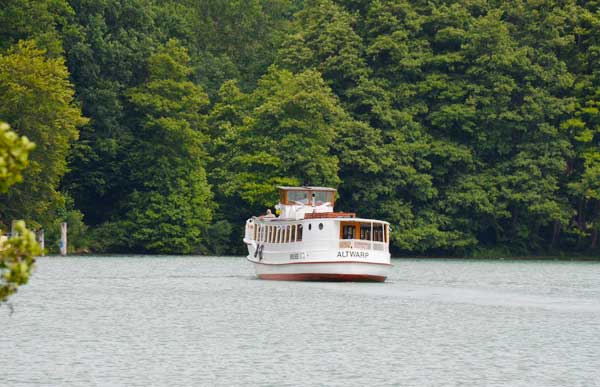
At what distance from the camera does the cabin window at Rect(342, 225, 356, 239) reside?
2603 inches

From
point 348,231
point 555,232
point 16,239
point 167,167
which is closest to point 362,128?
point 167,167

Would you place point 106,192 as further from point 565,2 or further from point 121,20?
point 565,2

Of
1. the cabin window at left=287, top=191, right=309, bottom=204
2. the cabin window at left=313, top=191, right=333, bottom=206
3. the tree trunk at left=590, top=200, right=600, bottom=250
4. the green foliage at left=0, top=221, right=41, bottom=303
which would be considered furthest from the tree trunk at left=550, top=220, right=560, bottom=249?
the green foliage at left=0, top=221, right=41, bottom=303

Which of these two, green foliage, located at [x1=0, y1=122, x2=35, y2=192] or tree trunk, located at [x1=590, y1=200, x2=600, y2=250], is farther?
tree trunk, located at [x1=590, y1=200, x2=600, y2=250]

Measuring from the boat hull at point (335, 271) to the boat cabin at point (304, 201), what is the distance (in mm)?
3918

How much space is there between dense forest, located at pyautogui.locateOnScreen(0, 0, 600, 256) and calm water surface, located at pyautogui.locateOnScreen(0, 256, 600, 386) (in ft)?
90.6

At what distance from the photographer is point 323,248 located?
65.9m

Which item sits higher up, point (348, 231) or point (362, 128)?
point (362, 128)

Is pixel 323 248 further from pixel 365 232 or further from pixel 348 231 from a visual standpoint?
pixel 365 232

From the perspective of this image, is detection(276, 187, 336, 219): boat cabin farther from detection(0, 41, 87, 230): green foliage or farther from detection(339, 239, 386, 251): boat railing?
detection(0, 41, 87, 230): green foliage

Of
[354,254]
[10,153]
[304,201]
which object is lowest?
[354,254]

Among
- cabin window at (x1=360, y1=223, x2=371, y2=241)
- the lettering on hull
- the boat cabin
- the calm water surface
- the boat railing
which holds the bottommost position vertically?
the calm water surface

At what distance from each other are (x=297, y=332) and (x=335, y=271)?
24.6 m

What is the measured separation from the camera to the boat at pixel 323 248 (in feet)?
214
